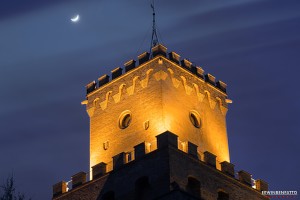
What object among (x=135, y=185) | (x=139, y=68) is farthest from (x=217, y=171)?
(x=139, y=68)

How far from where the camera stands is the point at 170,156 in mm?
47250

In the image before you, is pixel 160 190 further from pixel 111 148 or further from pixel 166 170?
pixel 111 148

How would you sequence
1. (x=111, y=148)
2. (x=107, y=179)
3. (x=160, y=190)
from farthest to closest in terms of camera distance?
(x=111, y=148)
(x=107, y=179)
(x=160, y=190)

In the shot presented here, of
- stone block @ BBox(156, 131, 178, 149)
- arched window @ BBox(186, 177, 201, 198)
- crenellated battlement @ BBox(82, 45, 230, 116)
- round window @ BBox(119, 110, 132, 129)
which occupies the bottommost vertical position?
arched window @ BBox(186, 177, 201, 198)

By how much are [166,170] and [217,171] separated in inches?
198

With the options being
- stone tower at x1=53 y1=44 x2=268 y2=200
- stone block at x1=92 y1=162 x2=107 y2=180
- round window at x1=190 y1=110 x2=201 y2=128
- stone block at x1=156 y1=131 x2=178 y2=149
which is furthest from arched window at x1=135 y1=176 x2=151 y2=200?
round window at x1=190 y1=110 x2=201 y2=128

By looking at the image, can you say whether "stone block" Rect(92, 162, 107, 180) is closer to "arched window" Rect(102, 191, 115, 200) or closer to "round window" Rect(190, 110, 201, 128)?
"arched window" Rect(102, 191, 115, 200)

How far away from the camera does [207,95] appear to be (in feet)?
186

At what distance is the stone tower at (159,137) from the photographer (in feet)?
158

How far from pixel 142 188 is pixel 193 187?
10.7 ft

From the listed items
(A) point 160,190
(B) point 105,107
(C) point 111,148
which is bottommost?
(A) point 160,190

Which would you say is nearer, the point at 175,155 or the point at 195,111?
the point at 175,155

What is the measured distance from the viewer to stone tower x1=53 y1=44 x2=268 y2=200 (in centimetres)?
4803

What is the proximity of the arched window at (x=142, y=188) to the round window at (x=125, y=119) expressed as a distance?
615 cm
